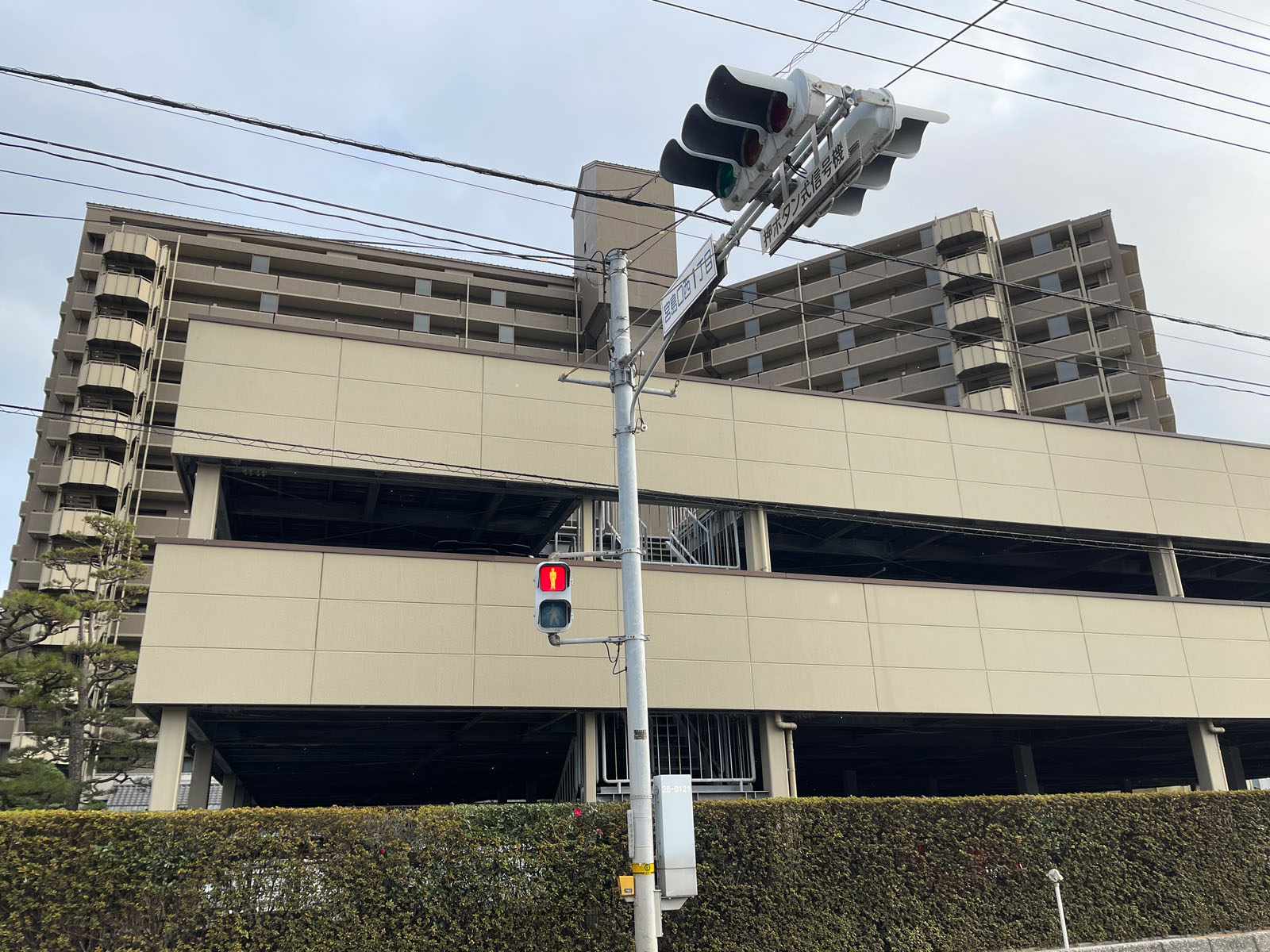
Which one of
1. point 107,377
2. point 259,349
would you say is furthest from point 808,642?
point 107,377

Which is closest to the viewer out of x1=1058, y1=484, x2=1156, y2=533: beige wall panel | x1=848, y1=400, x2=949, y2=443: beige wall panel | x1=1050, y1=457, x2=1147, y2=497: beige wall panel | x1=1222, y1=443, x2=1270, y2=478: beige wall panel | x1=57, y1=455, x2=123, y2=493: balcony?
x1=848, y1=400, x2=949, y2=443: beige wall panel

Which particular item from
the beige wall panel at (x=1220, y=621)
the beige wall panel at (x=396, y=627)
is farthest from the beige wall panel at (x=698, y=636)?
the beige wall panel at (x=1220, y=621)

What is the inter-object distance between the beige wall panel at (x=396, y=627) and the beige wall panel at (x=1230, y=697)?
14.8m

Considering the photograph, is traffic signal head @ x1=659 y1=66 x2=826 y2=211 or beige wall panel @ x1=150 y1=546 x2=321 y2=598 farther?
beige wall panel @ x1=150 y1=546 x2=321 y2=598

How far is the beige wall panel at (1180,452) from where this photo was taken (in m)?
21.3

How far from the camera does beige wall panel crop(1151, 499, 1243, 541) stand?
2078 cm

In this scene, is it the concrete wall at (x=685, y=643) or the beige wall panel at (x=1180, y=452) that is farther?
the beige wall panel at (x=1180, y=452)

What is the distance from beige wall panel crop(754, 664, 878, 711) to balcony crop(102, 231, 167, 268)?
49112mm

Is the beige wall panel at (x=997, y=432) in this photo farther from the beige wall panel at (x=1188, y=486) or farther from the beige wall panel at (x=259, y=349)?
the beige wall panel at (x=259, y=349)

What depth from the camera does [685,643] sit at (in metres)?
16.0

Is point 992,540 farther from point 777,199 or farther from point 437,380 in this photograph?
point 777,199

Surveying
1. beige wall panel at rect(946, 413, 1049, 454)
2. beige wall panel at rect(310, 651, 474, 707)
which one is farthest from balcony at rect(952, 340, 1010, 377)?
beige wall panel at rect(310, 651, 474, 707)

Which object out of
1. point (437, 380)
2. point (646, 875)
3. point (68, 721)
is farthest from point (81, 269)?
point (646, 875)

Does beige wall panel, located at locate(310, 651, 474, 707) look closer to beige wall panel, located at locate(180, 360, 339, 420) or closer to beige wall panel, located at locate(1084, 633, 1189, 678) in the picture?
beige wall panel, located at locate(180, 360, 339, 420)
